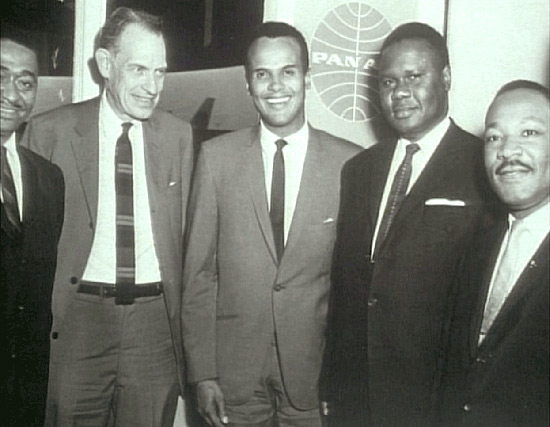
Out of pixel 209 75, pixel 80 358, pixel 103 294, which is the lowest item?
pixel 80 358

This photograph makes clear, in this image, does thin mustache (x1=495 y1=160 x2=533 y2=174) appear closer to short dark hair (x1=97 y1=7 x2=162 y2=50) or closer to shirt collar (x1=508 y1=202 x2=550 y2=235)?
shirt collar (x1=508 y1=202 x2=550 y2=235)

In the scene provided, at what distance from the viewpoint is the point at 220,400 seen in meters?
1.73

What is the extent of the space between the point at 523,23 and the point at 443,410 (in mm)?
960

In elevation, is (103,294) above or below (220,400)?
above

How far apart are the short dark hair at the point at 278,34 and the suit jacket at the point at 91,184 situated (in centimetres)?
27

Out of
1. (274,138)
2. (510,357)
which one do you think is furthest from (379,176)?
A: (510,357)

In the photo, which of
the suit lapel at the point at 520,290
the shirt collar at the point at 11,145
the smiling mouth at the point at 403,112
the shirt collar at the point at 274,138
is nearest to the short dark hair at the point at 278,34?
the shirt collar at the point at 274,138

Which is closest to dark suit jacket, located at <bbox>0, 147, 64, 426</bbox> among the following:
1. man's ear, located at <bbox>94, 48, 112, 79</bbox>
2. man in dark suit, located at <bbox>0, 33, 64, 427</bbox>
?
man in dark suit, located at <bbox>0, 33, 64, 427</bbox>

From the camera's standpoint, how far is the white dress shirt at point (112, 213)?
1644 millimetres

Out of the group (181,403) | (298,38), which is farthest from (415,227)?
(181,403)

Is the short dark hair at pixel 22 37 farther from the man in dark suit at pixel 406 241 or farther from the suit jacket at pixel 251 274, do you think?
the man in dark suit at pixel 406 241

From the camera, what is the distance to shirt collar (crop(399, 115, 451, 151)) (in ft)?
5.35

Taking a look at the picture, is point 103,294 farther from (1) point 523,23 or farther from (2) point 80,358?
(1) point 523,23

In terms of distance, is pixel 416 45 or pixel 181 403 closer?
pixel 416 45
